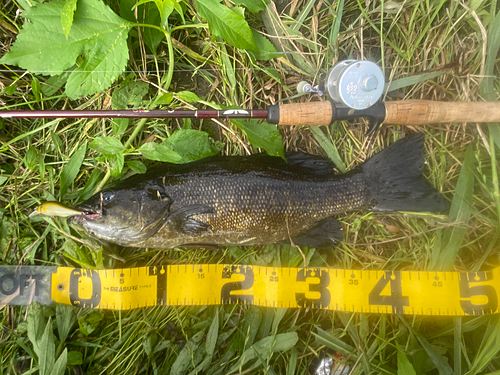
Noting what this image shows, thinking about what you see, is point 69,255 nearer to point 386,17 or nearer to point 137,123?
point 137,123

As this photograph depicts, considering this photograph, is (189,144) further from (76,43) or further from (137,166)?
(76,43)

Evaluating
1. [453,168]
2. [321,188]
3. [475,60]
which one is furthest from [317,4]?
[453,168]

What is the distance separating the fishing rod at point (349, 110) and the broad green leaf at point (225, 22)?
21.3 inches

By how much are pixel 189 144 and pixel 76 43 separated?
1.04m

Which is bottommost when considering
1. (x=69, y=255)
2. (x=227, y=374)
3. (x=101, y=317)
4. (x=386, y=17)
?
(x=227, y=374)

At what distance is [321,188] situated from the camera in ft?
7.97

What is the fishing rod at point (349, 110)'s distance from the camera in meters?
2.11

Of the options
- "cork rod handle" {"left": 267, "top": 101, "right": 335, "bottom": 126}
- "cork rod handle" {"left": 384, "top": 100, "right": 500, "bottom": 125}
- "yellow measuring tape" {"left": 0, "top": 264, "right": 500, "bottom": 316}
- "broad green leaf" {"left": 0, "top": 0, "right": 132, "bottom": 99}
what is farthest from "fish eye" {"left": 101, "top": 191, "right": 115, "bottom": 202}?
"cork rod handle" {"left": 384, "top": 100, "right": 500, "bottom": 125}

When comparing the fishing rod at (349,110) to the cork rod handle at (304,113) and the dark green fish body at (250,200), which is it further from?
the dark green fish body at (250,200)

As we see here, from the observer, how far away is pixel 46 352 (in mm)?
2363

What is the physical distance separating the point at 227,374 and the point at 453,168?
2620mm

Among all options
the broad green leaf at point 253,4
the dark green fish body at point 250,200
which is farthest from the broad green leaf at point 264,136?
the broad green leaf at point 253,4

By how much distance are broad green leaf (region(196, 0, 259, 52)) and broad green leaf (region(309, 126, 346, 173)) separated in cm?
93

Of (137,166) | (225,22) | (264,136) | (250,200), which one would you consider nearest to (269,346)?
(250,200)
